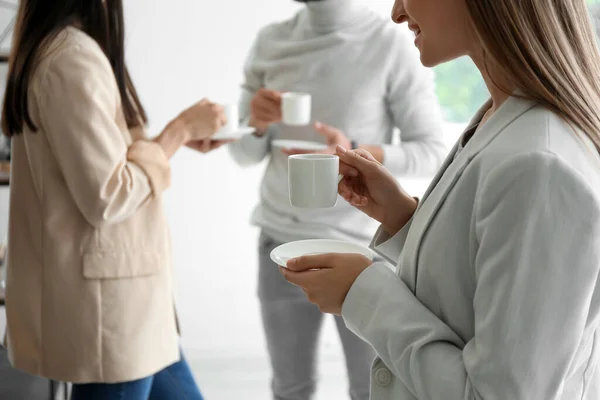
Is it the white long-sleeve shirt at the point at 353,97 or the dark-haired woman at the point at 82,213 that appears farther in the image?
the white long-sleeve shirt at the point at 353,97

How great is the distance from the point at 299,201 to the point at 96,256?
0.61 m

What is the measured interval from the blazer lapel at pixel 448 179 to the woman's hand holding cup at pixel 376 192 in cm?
22

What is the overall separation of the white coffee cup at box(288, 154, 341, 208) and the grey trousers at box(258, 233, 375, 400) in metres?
0.88

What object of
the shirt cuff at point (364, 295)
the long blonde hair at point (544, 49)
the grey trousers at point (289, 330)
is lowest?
the grey trousers at point (289, 330)

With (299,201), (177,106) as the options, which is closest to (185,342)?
(177,106)

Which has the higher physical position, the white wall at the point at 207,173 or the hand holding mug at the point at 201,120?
the hand holding mug at the point at 201,120

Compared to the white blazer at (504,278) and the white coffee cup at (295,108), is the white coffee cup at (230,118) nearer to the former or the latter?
the white coffee cup at (295,108)

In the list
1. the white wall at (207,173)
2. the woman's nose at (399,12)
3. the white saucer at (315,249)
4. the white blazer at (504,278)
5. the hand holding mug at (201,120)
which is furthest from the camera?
the white wall at (207,173)

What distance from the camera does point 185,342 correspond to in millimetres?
3379

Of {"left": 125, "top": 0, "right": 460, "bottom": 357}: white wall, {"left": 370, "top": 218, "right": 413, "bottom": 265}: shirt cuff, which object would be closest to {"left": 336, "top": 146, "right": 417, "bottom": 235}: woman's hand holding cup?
{"left": 370, "top": 218, "right": 413, "bottom": 265}: shirt cuff

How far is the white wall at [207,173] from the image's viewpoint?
3072 millimetres

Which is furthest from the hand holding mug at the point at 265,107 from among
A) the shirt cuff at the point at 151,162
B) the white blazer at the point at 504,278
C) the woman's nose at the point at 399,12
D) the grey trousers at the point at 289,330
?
the white blazer at the point at 504,278

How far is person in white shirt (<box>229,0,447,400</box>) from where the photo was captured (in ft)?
6.59

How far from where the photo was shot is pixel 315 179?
115 centimetres
